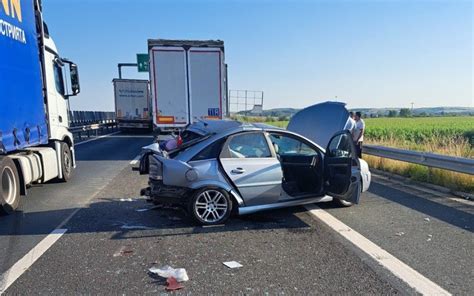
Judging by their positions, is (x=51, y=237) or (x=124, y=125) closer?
(x=51, y=237)

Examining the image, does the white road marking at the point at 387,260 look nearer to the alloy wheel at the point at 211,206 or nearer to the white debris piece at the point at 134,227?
the alloy wheel at the point at 211,206

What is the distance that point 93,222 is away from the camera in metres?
5.46

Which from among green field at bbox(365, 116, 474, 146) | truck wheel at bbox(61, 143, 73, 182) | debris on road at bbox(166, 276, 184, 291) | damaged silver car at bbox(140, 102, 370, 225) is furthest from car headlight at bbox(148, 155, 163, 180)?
green field at bbox(365, 116, 474, 146)

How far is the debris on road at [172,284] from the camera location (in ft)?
11.2

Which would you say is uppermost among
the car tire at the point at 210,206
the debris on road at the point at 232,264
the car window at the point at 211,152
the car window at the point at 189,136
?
the car window at the point at 189,136

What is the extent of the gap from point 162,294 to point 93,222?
2602 millimetres

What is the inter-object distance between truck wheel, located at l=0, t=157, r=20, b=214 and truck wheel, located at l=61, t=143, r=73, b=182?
218 centimetres

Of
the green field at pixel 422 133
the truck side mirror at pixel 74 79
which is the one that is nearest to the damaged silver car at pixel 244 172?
the truck side mirror at pixel 74 79

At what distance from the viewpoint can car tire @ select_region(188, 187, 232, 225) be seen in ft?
17.0

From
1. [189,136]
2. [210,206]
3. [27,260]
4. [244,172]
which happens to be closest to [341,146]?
[244,172]

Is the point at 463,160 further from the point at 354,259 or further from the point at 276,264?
the point at 276,264

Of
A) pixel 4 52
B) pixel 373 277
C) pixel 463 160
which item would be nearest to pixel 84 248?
pixel 373 277

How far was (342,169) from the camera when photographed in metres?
5.57

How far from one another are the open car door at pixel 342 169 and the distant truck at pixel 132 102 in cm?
2388
